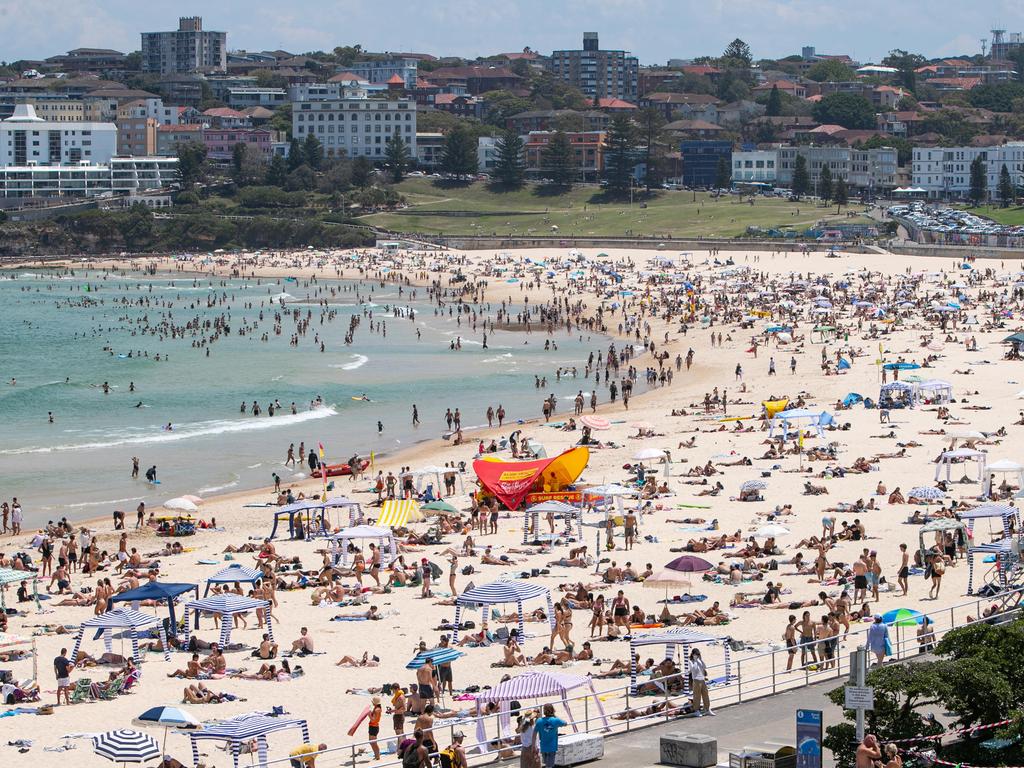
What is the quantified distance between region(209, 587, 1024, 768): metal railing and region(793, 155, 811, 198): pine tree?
94.6 meters

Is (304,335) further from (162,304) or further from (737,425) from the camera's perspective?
(737,425)

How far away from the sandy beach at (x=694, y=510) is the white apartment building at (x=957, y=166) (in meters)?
56.2

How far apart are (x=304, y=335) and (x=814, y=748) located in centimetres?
5341

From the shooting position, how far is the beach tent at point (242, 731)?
47.5 feet

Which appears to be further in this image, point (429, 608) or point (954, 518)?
point (954, 518)

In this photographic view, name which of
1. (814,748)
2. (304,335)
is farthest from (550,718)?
(304,335)

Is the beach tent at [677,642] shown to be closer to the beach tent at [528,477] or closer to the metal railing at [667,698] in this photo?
the metal railing at [667,698]

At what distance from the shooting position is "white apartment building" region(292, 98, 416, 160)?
14300 centimetres

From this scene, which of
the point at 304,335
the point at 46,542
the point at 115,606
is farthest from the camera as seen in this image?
the point at 304,335

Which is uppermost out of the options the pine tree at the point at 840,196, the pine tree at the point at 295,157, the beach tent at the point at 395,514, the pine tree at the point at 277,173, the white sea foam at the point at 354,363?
the pine tree at the point at 295,157

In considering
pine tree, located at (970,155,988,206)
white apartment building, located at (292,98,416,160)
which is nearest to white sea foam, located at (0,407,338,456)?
pine tree, located at (970,155,988,206)

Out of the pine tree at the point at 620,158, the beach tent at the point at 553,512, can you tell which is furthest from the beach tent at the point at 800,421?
the pine tree at the point at 620,158

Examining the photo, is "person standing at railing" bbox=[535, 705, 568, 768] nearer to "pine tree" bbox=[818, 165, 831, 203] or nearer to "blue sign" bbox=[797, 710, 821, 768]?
"blue sign" bbox=[797, 710, 821, 768]

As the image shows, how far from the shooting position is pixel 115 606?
814 inches
